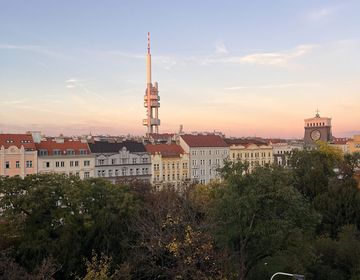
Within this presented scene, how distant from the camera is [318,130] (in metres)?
132

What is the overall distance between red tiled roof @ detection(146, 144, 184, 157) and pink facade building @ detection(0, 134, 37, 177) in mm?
24007

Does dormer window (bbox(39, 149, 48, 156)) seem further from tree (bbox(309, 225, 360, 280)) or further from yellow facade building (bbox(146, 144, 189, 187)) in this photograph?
tree (bbox(309, 225, 360, 280))

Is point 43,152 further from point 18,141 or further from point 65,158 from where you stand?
point 18,141

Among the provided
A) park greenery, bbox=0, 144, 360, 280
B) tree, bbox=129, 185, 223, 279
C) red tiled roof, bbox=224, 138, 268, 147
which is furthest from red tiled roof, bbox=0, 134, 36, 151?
red tiled roof, bbox=224, 138, 268, 147

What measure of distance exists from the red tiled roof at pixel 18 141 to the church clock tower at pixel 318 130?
82.8 meters

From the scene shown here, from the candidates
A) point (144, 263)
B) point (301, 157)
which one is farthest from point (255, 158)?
point (144, 263)

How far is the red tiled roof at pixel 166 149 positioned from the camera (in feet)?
292

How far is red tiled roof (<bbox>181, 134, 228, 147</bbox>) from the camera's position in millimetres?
94887

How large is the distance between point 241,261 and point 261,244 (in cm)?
307

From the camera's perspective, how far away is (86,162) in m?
77.3

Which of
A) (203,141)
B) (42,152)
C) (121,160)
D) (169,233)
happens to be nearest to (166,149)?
(203,141)

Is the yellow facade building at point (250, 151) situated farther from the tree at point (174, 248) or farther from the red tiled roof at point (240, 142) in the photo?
the tree at point (174, 248)

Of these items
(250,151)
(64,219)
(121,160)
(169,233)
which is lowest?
(64,219)

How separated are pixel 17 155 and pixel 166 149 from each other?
1217 inches
